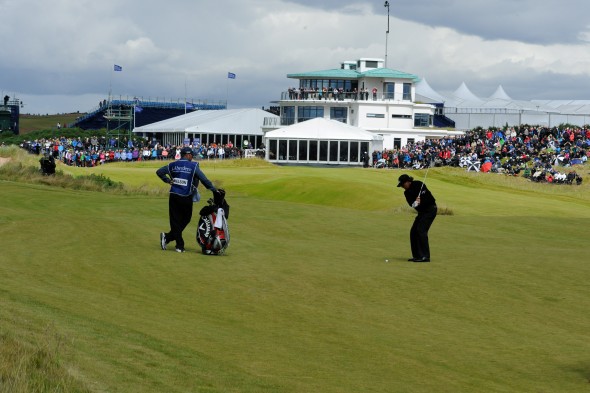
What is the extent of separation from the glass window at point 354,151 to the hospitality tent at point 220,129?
75.6 ft

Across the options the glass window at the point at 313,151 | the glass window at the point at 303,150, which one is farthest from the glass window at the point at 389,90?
the glass window at the point at 303,150

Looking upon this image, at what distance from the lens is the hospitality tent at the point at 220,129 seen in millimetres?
115625

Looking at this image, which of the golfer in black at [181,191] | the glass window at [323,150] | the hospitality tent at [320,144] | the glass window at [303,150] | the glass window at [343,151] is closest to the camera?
the golfer in black at [181,191]

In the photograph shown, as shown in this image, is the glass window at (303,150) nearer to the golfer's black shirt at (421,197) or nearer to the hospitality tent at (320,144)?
the hospitality tent at (320,144)

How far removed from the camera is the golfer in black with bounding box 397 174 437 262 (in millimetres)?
21781

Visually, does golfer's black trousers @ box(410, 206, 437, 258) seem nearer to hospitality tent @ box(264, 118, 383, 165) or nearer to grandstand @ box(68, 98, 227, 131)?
hospitality tent @ box(264, 118, 383, 165)

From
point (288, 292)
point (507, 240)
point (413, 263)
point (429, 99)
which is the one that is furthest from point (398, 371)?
point (429, 99)

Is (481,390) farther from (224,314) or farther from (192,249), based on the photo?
(192,249)

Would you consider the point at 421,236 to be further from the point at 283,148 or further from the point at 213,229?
the point at 283,148

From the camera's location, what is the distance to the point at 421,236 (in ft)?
71.5

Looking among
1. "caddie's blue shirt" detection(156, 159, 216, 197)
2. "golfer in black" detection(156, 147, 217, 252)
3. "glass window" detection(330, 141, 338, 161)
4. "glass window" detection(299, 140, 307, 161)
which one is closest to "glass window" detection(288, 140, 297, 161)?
"glass window" detection(299, 140, 307, 161)

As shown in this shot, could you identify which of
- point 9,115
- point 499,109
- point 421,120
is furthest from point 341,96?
point 9,115

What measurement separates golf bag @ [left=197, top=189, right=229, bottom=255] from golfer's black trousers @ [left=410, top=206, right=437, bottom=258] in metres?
3.90

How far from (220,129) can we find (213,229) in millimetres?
95977
